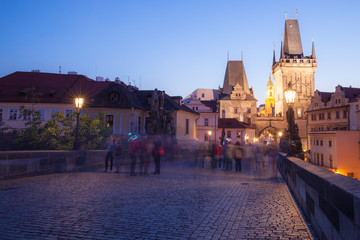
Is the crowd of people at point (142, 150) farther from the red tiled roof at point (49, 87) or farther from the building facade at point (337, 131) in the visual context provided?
the building facade at point (337, 131)

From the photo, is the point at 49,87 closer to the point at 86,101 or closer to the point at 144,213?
the point at 86,101

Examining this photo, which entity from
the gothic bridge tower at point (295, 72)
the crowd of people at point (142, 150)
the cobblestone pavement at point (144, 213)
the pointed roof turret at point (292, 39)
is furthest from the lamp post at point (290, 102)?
the pointed roof turret at point (292, 39)

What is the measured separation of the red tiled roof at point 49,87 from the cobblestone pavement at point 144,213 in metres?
36.5

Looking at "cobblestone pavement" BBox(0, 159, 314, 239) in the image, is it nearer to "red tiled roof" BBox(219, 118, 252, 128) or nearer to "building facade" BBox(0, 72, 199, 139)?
"building facade" BBox(0, 72, 199, 139)

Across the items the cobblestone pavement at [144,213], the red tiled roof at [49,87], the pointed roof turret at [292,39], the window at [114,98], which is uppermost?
the pointed roof turret at [292,39]

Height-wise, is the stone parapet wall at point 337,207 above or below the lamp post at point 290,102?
below

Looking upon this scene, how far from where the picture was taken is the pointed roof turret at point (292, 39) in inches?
3853

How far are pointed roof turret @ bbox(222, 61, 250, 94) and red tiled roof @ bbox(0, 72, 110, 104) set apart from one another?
5069 centimetres

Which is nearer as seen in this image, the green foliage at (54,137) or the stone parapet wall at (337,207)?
the stone parapet wall at (337,207)

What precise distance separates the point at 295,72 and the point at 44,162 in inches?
3725

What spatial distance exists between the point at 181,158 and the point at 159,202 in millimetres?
18209

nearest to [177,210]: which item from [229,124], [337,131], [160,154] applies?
[160,154]

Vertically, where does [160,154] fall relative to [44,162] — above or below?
above

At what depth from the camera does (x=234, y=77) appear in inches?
3561
